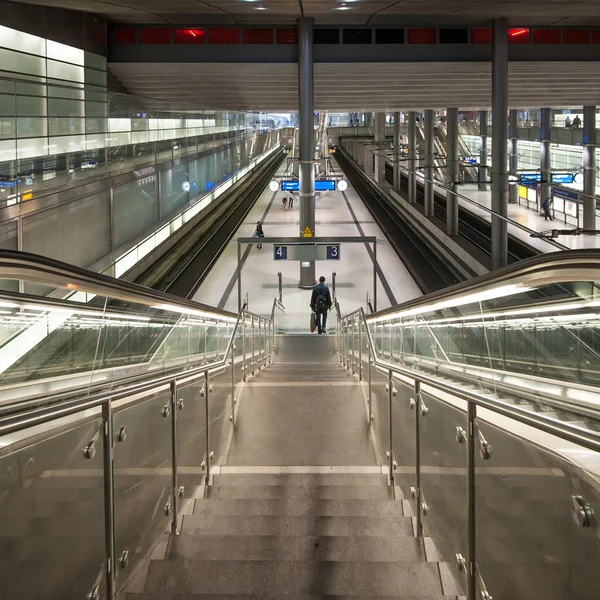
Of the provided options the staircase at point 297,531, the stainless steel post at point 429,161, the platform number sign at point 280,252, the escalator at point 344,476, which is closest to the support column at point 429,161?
the stainless steel post at point 429,161

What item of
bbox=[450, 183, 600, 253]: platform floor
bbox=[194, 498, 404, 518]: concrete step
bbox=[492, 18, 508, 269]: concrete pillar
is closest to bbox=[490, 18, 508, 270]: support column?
bbox=[492, 18, 508, 269]: concrete pillar

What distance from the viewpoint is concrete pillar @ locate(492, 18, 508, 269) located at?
52.7 ft

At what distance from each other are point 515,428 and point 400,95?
2011 cm

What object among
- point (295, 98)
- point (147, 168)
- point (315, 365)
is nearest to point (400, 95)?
point (295, 98)

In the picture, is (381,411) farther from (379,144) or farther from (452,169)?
(379,144)

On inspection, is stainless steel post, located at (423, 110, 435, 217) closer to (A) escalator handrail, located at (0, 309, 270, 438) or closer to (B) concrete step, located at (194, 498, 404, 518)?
(B) concrete step, located at (194, 498, 404, 518)

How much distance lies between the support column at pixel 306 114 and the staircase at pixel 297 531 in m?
12.3

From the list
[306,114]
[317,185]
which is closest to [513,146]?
[317,185]

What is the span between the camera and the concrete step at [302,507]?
362 cm

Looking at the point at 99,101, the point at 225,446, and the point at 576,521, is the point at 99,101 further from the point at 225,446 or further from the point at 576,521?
the point at 576,521

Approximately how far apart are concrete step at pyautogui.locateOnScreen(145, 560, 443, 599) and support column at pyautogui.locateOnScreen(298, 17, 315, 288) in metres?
14.9

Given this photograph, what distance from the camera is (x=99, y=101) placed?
41.4 ft

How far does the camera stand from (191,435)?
3.88 metres

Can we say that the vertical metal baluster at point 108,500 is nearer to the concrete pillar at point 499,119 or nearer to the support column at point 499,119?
the concrete pillar at point 499,119
